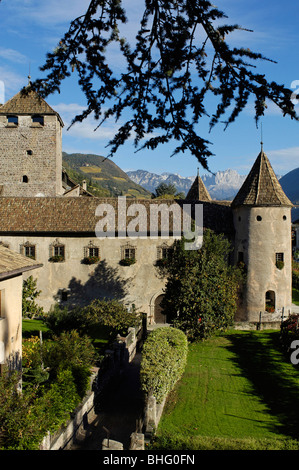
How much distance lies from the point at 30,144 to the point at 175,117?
29.2 metres

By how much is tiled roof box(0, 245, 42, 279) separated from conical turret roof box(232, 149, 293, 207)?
16529 millimetres

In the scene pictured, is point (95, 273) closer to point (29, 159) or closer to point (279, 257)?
point (279, 257)

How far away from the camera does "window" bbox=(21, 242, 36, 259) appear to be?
26203 mm

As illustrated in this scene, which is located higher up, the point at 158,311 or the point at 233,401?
the point at 158,311

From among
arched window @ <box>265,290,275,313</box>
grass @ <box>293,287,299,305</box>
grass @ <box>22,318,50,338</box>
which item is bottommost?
grass @ <box>293,287,299,305</box>

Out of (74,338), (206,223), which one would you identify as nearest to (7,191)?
(206,223)

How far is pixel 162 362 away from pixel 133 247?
41.2 ft

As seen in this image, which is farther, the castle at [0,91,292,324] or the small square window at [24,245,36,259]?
the small square window at [24,245,36,259]

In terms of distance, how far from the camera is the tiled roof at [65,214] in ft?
85.6

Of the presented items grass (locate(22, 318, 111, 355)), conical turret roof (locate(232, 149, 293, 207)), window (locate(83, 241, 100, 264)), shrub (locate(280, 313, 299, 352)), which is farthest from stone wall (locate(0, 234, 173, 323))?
shrub (locate(280, 313, 299, 352))

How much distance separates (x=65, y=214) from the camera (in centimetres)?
2678

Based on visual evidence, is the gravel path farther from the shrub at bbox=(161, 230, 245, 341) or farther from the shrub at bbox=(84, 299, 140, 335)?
the shrub at bbox=(84, 299, 140, 335)

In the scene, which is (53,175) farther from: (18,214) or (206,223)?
(206,223)

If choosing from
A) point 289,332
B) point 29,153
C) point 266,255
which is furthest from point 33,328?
point 29,153
